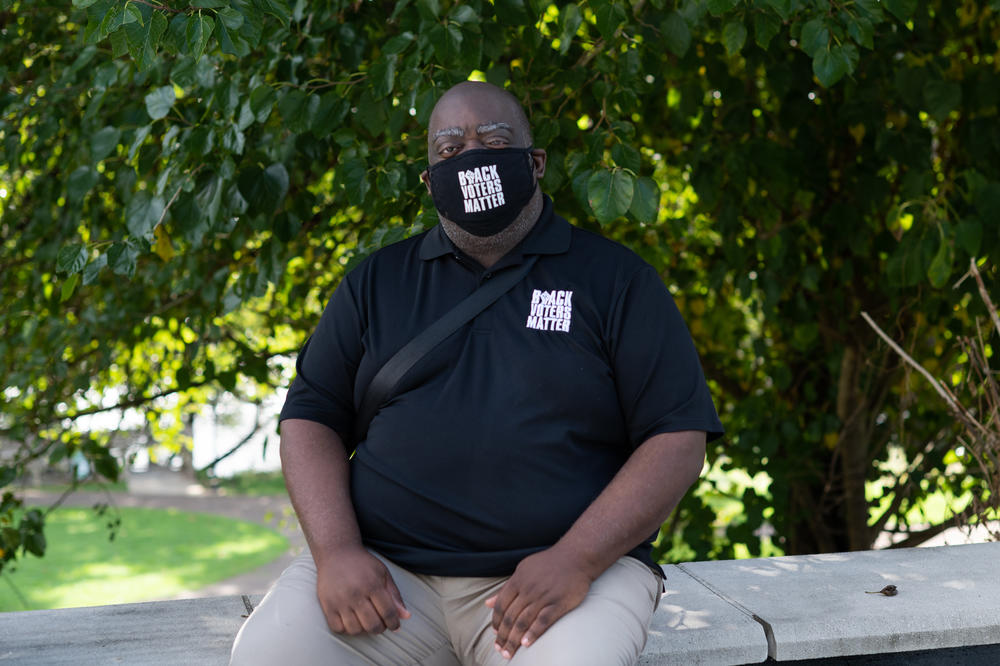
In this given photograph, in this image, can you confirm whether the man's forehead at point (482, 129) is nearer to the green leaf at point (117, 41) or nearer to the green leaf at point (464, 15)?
the green leaf at point (464, 15)

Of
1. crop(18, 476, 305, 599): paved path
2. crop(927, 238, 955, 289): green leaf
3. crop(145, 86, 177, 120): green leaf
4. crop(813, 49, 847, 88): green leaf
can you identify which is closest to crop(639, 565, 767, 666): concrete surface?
crop(927, 238, 955, 289): green leaf

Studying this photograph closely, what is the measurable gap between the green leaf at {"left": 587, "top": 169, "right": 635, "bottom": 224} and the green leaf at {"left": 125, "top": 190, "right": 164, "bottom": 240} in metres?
1.21

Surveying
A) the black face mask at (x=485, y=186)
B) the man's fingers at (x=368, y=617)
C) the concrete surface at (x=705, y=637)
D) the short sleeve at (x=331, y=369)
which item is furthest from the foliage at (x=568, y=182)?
the man's fingers at (x=368, y=617)

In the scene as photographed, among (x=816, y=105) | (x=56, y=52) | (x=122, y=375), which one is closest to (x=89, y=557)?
(x=122, y=375)

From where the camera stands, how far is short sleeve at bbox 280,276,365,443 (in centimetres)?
217

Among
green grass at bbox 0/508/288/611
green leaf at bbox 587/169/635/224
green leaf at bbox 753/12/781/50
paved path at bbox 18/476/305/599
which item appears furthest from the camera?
paved path at bbox 18/476/305/599

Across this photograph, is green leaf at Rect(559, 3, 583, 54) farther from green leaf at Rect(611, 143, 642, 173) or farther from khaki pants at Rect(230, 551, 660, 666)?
khaki pants at Rect(230, 551, 660, 666)

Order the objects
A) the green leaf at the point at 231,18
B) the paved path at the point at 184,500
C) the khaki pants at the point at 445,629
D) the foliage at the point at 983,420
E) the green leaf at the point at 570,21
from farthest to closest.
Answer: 1. the paved path at the point at 184,500
2. the foliage at the point at 983,420
3. the green leaf at the point at 570,21
4. the green leaf at the point at 231,18
5. the khaki pants at the point at 445,629

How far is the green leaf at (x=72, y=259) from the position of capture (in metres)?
2.70

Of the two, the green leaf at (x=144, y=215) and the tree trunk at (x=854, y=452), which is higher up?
the green leaf at (x=144, y=215)

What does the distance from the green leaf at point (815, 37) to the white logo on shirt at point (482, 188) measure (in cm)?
90

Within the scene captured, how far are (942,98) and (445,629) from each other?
8.37ft

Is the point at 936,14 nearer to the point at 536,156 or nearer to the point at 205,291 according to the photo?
the point at 536,156

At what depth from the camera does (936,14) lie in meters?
4.14
